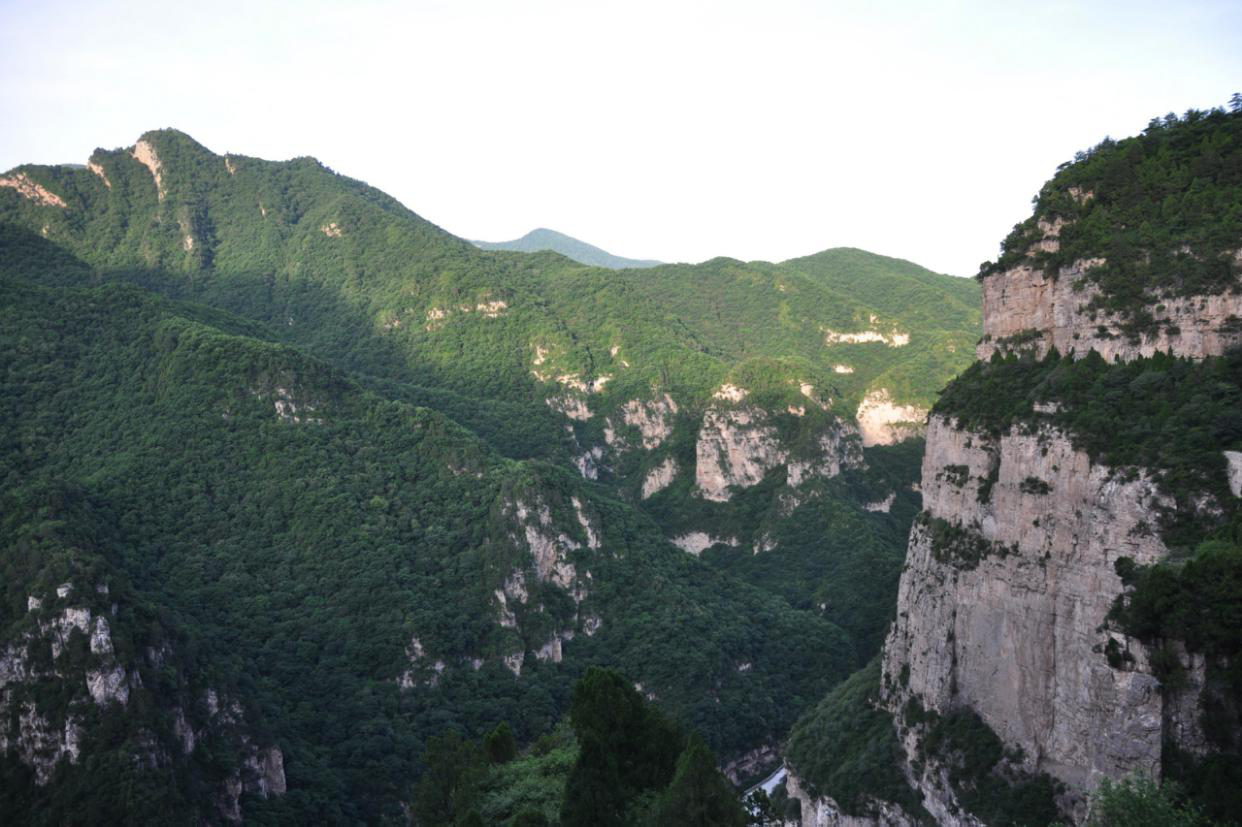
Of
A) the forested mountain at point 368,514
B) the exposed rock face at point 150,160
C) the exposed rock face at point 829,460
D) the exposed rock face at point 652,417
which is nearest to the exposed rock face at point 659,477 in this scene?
the forested mountain at point 368,514

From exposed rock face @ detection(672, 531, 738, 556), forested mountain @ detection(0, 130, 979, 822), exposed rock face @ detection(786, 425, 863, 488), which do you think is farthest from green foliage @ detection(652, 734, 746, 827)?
exposed rock face @ detection(672, 531, 738, 556)

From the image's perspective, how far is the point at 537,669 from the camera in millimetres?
73562

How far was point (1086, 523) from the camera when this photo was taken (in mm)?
32688

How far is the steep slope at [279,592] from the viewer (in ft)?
155

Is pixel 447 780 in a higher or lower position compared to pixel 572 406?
lower

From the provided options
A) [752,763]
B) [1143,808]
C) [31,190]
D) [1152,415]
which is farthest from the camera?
[31,190]

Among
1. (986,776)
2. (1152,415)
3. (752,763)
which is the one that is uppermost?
(1152,415)

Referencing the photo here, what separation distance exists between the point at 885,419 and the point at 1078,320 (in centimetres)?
9925

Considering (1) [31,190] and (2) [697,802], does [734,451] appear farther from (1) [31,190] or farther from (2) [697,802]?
(1) [31,190]

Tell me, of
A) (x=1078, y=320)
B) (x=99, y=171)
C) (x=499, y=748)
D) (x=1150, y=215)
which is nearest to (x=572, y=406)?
(x=99, y=171)

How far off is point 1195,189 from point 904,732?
82.4ft

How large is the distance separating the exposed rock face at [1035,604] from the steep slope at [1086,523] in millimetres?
84

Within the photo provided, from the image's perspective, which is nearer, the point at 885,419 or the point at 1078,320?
the point at 1078,320

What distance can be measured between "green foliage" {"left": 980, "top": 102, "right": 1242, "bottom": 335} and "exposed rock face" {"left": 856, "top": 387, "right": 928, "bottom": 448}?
9146 centimetres
